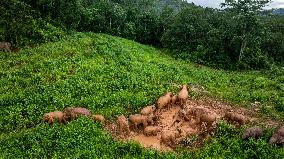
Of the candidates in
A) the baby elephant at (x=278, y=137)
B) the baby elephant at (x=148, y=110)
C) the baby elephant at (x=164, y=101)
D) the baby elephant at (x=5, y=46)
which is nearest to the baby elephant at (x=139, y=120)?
the baby elephant at (x=148, y=110)

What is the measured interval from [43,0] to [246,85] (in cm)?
2920

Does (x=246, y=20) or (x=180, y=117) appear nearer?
(x=180, y=117)

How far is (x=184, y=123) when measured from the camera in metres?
24.0

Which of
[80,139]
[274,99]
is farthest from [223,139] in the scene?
[274,99]

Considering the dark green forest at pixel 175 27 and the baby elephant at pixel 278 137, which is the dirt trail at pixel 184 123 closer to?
→ the baby elephant at pixel 278 137

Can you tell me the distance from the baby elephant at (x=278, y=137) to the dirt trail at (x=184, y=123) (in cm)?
261

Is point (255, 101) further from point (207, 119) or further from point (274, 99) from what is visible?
point (207, 119)

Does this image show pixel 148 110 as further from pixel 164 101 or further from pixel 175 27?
pixel 175 27

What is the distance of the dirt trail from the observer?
22.2 m

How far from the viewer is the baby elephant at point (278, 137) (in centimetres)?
2056

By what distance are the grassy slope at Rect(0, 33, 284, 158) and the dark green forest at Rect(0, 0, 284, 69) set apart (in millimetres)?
4624

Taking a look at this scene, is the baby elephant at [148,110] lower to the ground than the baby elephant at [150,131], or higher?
higher

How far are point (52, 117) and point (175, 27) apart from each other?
125 ft

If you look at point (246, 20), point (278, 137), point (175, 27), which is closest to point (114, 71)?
point (278, 137)
